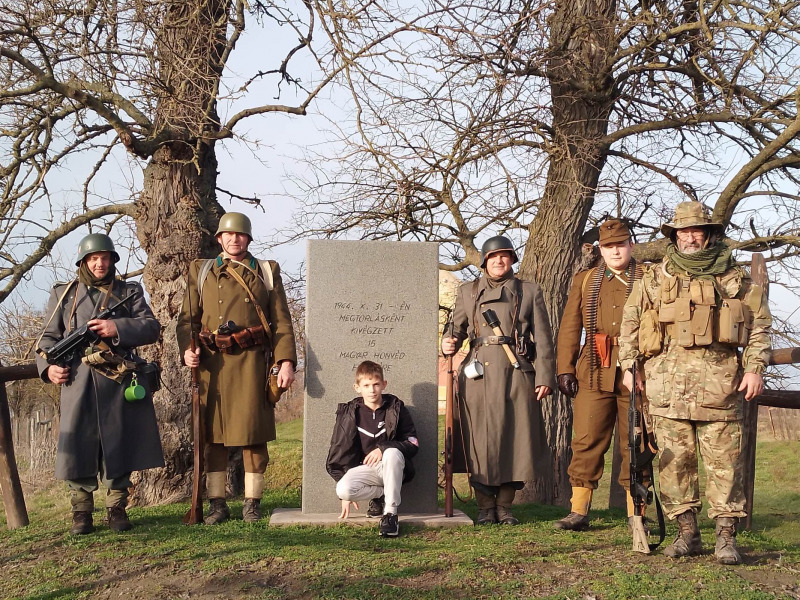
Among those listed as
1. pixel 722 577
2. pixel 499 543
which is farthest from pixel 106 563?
pixel 722 577

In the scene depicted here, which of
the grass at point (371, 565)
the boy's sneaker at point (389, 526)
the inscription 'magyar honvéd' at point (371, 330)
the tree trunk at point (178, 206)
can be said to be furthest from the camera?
the tree trunk at point (178, 206)

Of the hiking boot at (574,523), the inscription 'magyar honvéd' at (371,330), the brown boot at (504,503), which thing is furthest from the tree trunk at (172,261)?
the hiking boot at (574,523)

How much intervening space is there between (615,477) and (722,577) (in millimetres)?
3332

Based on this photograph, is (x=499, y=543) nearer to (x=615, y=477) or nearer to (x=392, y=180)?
(x=615, y=477)

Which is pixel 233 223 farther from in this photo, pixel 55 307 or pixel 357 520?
pixel 357 520

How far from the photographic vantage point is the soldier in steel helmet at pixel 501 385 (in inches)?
264

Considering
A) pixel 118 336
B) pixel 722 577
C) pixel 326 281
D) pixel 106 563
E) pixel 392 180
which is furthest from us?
pixel 392 180

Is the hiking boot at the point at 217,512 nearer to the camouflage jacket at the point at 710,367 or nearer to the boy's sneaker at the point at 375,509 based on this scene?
the boy's sneaker at the point at 375,509

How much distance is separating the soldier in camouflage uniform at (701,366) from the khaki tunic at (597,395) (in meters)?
0.65

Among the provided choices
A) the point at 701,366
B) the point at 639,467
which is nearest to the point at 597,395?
the point at 639,467

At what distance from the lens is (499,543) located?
5961 millimetres

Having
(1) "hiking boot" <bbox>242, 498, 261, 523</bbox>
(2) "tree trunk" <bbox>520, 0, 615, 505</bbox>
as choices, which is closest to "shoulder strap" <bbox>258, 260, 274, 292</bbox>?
(1) "hiking boot" <bbox>242, 498, 261, 523</bbox>

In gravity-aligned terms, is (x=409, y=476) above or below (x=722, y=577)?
→ above

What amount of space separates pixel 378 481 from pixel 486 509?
1012 millimetres
